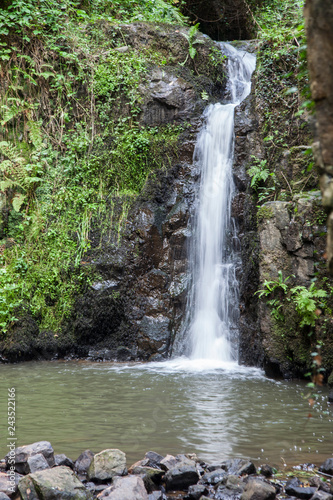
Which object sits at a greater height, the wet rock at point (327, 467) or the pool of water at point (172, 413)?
the wet rock at point (327, 467)

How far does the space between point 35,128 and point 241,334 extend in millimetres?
6720

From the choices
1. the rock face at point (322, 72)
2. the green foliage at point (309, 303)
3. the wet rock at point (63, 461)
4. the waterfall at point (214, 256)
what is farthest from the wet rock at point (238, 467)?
the waterfall at point (214, 256)

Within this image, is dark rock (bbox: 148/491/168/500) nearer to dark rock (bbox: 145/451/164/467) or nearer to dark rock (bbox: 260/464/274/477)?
dark rock (bbox: 145/451/164/467)

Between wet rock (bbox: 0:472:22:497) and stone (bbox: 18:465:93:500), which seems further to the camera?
wet rock (bbox: 0:472:22:497)

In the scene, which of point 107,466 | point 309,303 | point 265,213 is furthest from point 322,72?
point 265,213

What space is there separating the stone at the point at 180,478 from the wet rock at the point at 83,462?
26.6 inches

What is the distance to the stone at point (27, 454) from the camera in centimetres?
348

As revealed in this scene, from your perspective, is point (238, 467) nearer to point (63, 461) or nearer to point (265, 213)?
point (63, 461)

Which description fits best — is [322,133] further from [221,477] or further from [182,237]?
[182,237]

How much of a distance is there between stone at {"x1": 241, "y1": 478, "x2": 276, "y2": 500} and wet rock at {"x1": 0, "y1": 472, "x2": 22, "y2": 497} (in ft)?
5.40

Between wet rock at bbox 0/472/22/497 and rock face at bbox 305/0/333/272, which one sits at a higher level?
rock face at bbox 305/0/333/272

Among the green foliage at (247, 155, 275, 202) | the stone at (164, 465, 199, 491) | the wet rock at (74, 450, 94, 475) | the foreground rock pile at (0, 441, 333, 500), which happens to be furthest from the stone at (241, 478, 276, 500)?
the green foliage at (247, 155, 275, 202)

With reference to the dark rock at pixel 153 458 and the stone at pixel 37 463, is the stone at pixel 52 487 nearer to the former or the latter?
the stone at pixel 37 463

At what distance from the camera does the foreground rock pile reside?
303cm
